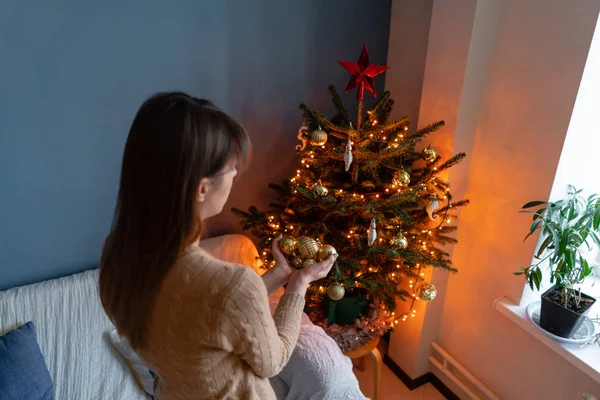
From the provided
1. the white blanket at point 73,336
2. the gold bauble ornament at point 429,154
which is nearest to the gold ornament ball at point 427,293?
the gold bauble ornament at point 429,154

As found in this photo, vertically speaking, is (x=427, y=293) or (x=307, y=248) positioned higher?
(x=307, y=248)

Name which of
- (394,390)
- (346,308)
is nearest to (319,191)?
(346,308)

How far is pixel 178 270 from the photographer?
77 centimetres

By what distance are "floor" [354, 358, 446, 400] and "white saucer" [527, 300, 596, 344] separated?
0.72 metres

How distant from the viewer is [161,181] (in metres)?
0.71

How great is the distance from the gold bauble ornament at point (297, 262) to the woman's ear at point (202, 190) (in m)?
0.46

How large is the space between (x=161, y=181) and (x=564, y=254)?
1243 mm

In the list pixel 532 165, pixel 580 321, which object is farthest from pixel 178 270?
pixel 580 321

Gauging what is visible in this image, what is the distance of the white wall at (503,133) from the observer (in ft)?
4.34

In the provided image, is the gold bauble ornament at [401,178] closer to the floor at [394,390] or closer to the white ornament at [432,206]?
the white ornament at [432,206]

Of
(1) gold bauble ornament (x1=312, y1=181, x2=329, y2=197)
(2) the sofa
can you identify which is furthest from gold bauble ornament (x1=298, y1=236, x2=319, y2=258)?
(2) the sofa

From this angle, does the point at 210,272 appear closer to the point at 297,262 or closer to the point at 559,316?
the point at 297,262

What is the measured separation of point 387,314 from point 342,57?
1144 mm

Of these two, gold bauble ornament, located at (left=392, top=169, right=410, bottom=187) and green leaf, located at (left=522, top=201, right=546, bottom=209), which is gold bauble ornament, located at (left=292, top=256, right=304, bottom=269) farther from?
green leaf, located at (left=522, top=201, right=546, bottom=209)
